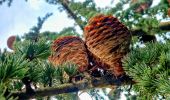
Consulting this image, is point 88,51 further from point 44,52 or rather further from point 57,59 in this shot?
point 44,52

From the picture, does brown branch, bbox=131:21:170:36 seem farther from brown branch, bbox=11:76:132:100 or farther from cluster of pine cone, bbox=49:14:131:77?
brown branch, bbox=11:76:132:100

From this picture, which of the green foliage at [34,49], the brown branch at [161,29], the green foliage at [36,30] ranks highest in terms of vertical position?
the green foliage at [36,30]

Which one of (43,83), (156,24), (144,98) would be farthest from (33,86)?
(156,24)

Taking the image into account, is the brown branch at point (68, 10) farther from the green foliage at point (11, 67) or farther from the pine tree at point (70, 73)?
the green foliage at point (11, 67)

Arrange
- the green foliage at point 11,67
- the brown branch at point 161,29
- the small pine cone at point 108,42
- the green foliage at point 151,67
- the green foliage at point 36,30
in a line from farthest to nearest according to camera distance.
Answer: the green foliage at point 36,30
the brown branch at point 161,29
the small pine cone at point 108,42
the green foliage at point 151,67
the green foliage at point 11,67

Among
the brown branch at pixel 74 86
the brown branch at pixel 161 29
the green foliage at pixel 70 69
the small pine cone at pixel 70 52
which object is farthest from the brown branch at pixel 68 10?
the green foliage at pixel 70 69

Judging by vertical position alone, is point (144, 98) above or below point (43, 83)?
below

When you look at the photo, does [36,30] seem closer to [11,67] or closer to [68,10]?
[68,10]
